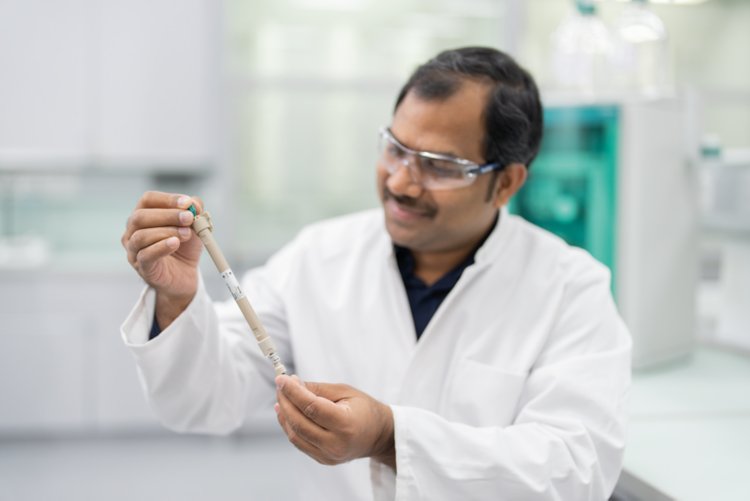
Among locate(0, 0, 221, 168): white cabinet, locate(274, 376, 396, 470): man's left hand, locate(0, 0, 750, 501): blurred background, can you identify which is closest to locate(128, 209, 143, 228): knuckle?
locate(274, 376, 396, 470): man's left hand

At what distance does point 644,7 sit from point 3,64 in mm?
2603

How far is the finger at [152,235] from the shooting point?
3.15 feet

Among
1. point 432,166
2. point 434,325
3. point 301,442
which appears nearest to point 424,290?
point 434,325

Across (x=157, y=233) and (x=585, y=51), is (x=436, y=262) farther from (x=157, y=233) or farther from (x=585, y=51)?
(x=585, y=51)

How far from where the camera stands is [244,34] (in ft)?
11.0

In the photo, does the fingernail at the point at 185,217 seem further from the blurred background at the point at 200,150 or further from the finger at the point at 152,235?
the blurred background at the point at 200,150

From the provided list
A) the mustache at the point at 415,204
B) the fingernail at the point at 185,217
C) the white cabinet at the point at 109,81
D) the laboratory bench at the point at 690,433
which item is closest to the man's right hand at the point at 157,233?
the fingernail at the point at 185,217

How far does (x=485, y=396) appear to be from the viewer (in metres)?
1.16

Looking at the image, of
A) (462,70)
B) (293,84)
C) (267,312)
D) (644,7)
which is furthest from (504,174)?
(293,84)

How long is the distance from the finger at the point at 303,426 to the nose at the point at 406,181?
43 cm

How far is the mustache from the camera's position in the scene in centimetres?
122

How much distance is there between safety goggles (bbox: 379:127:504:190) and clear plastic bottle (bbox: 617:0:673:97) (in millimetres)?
671

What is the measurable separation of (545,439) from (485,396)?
0.16 m

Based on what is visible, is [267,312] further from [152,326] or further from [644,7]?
[644,7]
